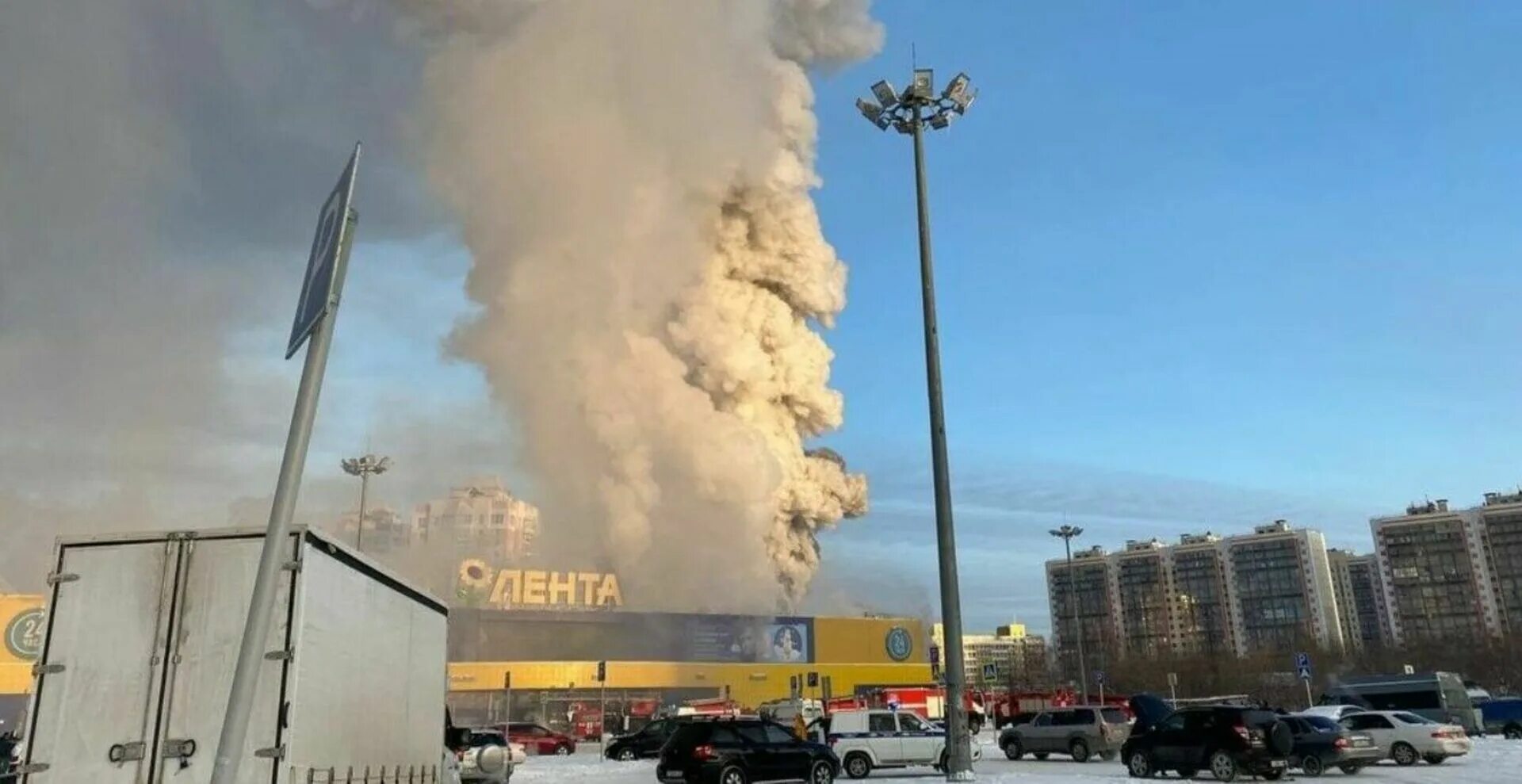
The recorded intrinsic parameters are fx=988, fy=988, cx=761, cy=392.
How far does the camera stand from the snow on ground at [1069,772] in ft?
62.3

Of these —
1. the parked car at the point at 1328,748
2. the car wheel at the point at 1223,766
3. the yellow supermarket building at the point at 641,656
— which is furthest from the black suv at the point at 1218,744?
the yellow supermarket building at the point at 641,656

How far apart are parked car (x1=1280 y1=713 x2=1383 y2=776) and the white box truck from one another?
65.3 ft

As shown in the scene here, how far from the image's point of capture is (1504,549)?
100 m

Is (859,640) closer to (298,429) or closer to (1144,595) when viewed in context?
(1144,595)

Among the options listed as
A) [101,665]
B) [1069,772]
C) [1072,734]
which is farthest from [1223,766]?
[101,665]

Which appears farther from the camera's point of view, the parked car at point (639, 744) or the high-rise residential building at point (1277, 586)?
the high-rise residential building at point (1277, 586)

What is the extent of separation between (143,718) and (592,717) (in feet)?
184

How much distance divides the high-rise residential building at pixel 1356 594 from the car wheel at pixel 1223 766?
121885 mm

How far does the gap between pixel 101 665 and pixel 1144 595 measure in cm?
12420

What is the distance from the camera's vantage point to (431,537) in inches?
3287

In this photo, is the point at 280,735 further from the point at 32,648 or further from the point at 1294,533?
the point at 1294,533

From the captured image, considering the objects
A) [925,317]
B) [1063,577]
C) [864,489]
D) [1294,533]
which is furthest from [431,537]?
[1294,533]

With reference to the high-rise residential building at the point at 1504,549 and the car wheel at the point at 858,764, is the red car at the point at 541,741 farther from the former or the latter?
the high-rise residential building at the point at 1504,549

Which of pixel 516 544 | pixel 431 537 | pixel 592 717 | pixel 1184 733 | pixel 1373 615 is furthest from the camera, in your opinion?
pixel 1373 615
